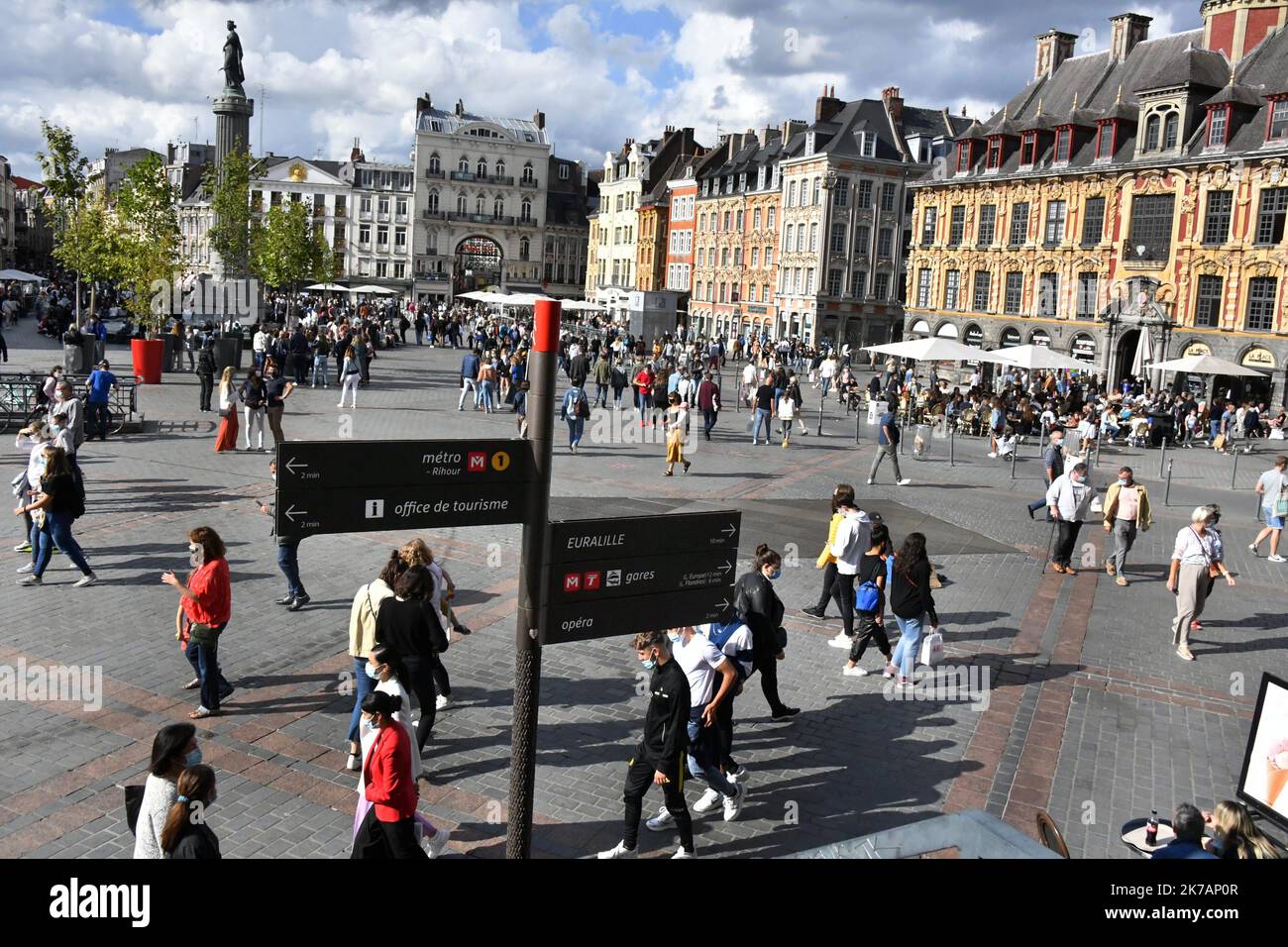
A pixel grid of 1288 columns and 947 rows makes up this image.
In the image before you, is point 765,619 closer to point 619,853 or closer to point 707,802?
point 707,802

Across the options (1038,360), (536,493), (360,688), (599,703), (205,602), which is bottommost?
(599,703)

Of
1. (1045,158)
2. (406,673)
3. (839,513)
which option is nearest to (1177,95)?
(1045,158)

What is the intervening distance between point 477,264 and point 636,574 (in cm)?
9876

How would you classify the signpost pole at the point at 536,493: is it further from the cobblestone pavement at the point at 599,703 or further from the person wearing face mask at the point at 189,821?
the cobblestone pavement at the point at 599,703

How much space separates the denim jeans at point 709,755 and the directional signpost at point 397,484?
3552 mm

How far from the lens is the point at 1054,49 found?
168 feet

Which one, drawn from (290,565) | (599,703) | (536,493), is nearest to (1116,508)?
(599,703)

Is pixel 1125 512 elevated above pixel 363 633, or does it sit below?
above

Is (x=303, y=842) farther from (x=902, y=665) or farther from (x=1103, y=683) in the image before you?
(x=1103, y=683)

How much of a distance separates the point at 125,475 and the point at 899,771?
45.4ft

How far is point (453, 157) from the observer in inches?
3807

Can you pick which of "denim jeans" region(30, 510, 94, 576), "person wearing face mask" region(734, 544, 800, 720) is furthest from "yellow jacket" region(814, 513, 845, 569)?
"denim jeans" region(30, 510, 94, 576)

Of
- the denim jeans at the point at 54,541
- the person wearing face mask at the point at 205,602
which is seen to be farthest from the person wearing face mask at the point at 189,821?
the denim jeans at the point at 54,541

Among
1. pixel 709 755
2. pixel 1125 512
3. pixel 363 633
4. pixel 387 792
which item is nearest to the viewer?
pixel 387 792
